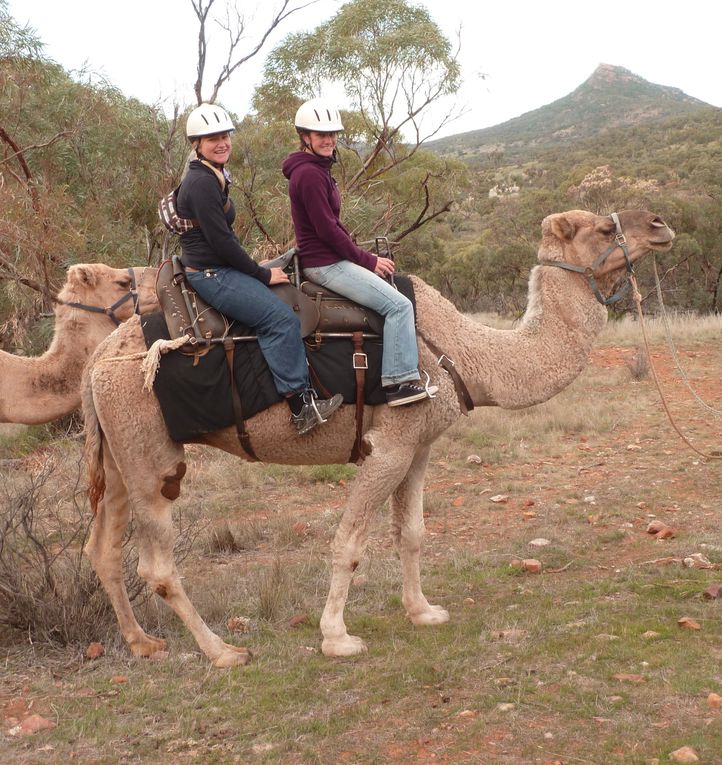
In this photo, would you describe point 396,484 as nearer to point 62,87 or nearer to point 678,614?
point 678,614

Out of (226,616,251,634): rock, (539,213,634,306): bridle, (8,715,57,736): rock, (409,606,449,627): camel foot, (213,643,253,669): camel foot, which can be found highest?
(539,213,634,306): bridle

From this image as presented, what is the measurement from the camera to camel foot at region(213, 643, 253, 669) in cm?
550

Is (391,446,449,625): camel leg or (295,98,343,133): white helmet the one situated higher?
(295,98,343,133): white helmet

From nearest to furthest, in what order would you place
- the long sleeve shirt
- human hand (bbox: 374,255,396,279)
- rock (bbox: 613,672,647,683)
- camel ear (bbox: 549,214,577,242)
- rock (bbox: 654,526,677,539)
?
rock (bbox: 613,672,647,683) < the long sleeve shirt < human hand (bbox: 374,255,396,279) < camel ear (bbox: 549,214,577,242) < rock (bbox: 654,526,677,539)

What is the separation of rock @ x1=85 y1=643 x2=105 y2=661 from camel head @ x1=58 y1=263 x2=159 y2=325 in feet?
7.78

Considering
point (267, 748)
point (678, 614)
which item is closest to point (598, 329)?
point (678, 614)

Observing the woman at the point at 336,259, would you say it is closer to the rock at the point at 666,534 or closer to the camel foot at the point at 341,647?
the camel foot at the point at 341,647

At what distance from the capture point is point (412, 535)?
615 cm

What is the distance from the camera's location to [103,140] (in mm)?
15484

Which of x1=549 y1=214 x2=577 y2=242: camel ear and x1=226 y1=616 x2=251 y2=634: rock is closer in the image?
x1=549 y1=214 x2=577 y2=242: camel ear

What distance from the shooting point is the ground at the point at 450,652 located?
4.26m

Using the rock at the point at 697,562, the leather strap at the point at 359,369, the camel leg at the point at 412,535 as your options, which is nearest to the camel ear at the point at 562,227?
the leather strap at the point at 359,369

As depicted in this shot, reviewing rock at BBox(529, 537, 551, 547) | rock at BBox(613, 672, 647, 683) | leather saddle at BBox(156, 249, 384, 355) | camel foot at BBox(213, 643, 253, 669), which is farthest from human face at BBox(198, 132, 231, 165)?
rock at BBox(529, 537, 551, 547)

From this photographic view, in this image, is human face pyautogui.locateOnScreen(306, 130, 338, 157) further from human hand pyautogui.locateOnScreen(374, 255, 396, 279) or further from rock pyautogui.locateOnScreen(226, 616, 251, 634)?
rock pyautogui.locateOnScreen(226, 616, 251, 634)
